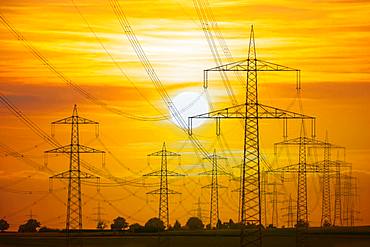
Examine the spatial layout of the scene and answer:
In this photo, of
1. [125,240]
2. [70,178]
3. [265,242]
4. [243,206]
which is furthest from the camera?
[125,240]

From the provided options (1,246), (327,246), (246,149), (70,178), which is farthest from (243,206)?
(1,246)

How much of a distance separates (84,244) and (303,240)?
28.8 meters

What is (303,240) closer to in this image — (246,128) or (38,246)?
(38,246)

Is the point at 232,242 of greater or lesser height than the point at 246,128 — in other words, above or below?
below

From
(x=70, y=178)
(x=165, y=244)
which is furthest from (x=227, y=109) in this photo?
(x=165, y=244)

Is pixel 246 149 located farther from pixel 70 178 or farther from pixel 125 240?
pixel 125 240

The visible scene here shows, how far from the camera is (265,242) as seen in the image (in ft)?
430

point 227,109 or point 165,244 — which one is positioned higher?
point 227,109

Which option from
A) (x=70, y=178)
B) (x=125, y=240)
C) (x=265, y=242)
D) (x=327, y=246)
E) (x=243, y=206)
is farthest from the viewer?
(x=125, y=240)

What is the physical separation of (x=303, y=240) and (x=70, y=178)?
3613cm

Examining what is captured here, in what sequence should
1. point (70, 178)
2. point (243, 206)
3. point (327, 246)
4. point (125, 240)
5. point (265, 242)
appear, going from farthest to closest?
point (125, 240)
point (265, 242)
point (327, 246)
point (70, 178)
point (243, 206)

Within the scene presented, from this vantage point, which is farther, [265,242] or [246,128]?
[265,242]

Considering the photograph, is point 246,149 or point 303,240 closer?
point 246,149

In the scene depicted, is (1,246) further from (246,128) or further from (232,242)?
(246,128)
